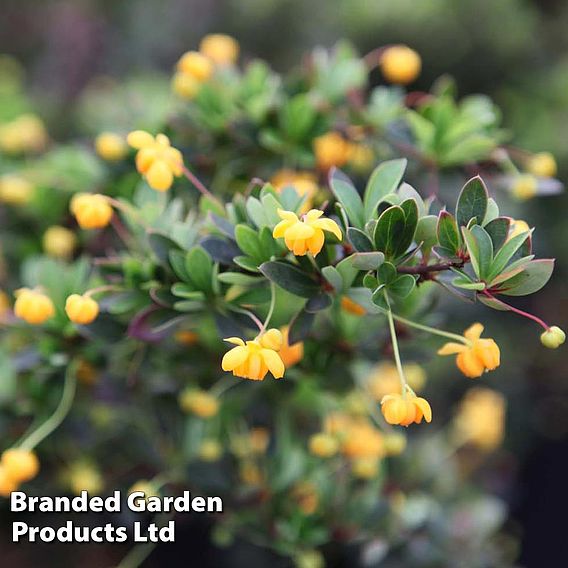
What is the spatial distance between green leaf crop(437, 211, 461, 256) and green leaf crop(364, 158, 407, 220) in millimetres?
81

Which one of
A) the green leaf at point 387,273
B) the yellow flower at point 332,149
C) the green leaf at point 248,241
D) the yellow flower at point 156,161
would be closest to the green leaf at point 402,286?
the green leaf at point 387,273

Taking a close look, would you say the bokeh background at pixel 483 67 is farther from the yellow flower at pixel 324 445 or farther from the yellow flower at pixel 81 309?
the yellow flower at pixel 81 309

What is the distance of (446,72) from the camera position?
1.69 metres

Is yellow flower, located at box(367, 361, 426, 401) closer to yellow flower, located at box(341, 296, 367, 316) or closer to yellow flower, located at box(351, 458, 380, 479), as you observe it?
yellow flower, located at box(351, 458, 380, 479)

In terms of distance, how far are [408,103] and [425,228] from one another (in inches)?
16.3

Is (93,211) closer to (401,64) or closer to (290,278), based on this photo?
(290,278)

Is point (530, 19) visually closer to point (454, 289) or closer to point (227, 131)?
point (227, 131)

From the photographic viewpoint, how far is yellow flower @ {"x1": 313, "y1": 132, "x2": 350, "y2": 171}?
2.85ft

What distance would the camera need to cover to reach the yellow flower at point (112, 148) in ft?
2.71

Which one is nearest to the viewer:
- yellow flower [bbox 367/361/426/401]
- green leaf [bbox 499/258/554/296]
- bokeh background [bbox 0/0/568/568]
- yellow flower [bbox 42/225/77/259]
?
green leaf [bbox 499/258/554/296]

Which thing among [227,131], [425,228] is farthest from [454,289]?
[227,131]

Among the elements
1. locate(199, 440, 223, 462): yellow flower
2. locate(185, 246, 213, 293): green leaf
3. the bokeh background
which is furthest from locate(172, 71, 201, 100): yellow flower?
the bokeh background

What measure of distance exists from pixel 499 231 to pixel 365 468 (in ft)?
1.34

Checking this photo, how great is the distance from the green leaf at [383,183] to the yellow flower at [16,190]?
46 centimetres
